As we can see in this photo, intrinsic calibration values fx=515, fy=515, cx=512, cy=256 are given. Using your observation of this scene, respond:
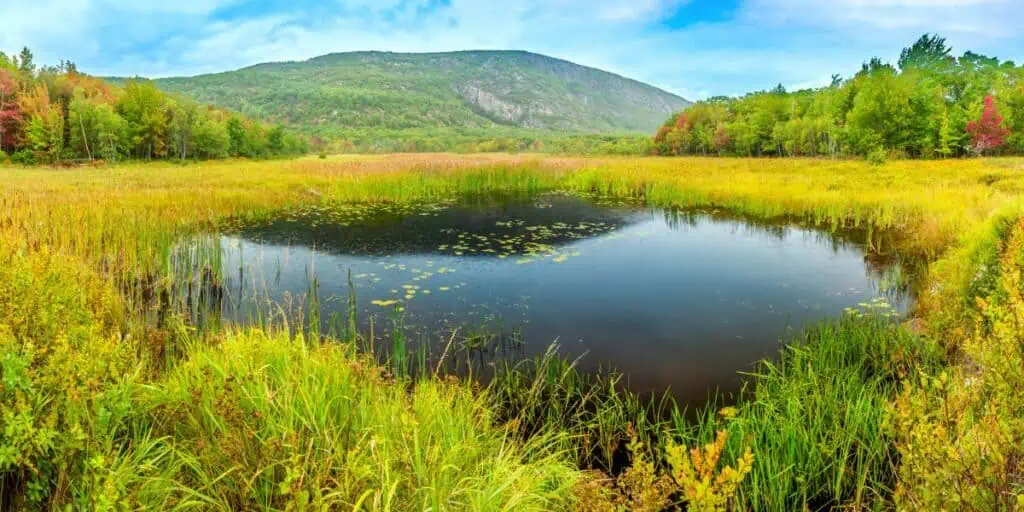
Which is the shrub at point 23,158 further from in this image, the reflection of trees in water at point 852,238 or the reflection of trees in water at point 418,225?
the reflection of trees in water at point 852,238

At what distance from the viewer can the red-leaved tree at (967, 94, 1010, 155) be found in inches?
1435

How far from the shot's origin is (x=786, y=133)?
48.7 meters

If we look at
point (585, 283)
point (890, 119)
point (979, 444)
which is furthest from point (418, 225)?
point (890, 119)

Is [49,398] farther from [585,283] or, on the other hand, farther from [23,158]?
[23,158]

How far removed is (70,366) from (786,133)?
182 ft

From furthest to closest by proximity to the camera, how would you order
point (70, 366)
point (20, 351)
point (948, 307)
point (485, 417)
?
point (948, 307), point (485, 417), point (20, 351), point (70, 366)

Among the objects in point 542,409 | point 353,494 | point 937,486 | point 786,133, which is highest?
point 786,133

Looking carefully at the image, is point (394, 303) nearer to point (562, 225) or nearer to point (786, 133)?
point (562, 225)

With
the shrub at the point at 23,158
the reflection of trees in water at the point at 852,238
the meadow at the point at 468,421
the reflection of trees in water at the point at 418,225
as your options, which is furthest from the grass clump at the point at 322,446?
the shrub at the point at 23,158

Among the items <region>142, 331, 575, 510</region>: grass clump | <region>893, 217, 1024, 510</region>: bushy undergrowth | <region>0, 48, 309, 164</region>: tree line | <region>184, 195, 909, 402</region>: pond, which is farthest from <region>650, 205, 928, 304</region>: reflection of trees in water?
<region>0, 48, 309, 164</region>: tree line

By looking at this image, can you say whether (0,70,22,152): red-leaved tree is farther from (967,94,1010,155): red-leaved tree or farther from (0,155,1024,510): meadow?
(967,94,1010,155): red-leaved tree

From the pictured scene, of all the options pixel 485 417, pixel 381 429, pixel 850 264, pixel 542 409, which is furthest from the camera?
pixel 850 264

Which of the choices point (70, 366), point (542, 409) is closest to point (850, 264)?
point (542, 409)

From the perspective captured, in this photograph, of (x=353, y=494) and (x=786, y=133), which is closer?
(x=353, y=494)
